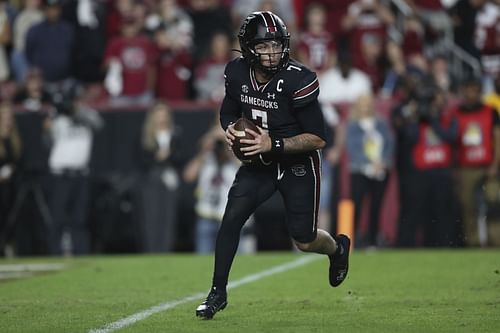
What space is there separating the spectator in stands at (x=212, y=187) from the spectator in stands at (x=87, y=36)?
7.85 ft

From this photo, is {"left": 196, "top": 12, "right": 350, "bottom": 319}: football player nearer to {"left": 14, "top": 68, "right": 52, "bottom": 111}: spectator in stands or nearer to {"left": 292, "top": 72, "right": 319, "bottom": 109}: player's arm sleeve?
{"left": 292, "top": 72, "right": 319, "bottom": 109}: player's arm sleeve

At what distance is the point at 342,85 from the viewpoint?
13906mm

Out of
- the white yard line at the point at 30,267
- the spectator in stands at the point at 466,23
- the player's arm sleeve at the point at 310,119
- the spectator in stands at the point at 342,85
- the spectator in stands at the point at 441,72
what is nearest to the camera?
the player's arm sleeve at the point at 310,119

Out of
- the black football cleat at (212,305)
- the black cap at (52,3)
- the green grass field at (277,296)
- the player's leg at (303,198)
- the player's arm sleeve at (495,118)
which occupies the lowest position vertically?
the green grass field at (277,296)

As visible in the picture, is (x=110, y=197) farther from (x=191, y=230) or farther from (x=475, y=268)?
(x=475, y=268)

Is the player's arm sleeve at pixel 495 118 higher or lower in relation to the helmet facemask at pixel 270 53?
lower

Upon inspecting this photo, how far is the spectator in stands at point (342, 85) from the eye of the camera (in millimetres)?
13828

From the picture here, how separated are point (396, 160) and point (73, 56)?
4.57 meters

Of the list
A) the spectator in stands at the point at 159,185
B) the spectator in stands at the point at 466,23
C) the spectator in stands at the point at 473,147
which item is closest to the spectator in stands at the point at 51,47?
the spectator in stands at the point at 159,185

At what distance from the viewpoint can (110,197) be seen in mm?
13953

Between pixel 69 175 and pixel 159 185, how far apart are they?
1062 mm

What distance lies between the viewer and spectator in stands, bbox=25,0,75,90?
15.0 meters

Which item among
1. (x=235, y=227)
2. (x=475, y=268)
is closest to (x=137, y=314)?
(x=235, y=227)

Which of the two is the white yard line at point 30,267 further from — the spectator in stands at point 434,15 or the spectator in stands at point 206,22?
the spectator in stands at point 434,15
